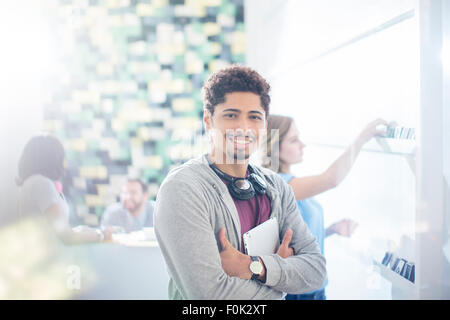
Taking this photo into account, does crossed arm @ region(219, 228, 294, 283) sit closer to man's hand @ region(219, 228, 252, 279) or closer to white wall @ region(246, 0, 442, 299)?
man's hand @ region(219, 228, 252, 279)

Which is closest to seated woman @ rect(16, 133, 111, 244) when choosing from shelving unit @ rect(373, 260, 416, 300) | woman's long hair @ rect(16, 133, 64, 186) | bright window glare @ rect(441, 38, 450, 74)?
woman's long hair @ rect(16, 133, 64, 186)

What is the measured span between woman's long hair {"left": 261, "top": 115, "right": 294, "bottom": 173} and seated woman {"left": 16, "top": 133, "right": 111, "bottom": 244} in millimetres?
860

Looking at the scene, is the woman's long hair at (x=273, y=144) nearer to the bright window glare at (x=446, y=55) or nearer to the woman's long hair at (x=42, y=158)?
the bright window glare at (x=446, y=55)

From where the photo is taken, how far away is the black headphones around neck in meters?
1.10

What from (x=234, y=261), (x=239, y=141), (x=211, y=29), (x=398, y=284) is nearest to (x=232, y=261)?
(x=234, y=261)

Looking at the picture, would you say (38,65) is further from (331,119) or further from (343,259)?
(343,259)

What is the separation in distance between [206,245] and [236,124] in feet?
1.24

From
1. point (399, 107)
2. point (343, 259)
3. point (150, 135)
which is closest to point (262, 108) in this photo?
point (399, 107)

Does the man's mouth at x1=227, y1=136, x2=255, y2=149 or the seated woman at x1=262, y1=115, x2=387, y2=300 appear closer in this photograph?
the man's mouth at x1=227, y1=136, x2=255, y2=149

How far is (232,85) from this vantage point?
1.11 m

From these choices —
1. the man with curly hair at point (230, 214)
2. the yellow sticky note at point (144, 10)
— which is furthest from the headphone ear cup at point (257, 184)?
the yellow sticky note at point (144, 10)

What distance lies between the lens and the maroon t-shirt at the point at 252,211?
1.10 meters

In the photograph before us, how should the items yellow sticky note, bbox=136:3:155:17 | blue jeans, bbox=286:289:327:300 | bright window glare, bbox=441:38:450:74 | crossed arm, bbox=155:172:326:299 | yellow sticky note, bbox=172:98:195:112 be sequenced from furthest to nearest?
yellow sticky note, bbox=172:98:195:112 < yellow sticky note, bbox=136:3:155:17 < blue jeans, bbox=286:289:327:300 < bright window glare, bbox=441:38:450:74 < crossed arm, bbox=155:172:326:299

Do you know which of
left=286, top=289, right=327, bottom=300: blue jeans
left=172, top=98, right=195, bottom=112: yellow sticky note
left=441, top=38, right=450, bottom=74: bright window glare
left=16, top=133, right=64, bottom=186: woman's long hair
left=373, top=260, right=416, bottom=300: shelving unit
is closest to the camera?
left=441, top=38, right=450, bottom=74: bright window glare
